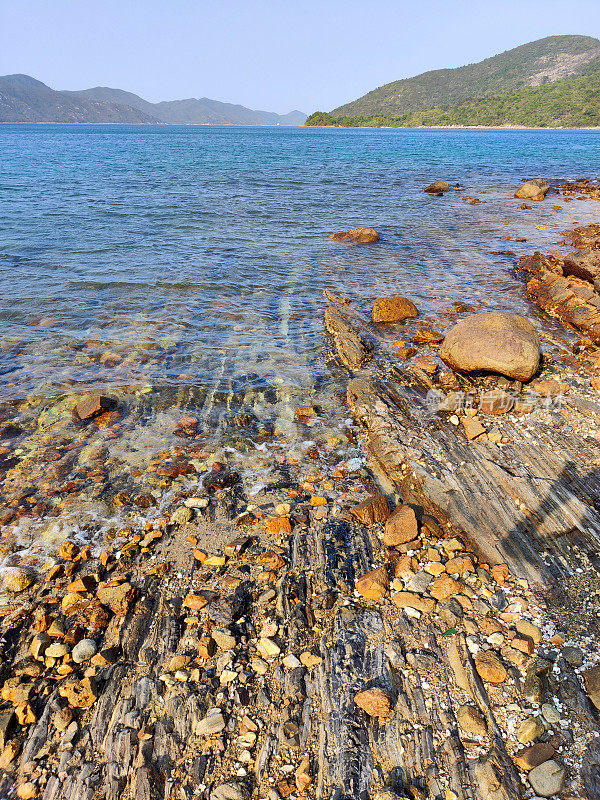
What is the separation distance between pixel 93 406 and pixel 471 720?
6720 millimetres

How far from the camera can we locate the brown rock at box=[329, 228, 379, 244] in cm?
1891

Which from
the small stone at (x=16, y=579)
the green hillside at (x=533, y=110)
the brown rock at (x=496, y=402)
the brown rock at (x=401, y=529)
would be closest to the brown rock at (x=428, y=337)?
the brown rock at (x=496, y=402)

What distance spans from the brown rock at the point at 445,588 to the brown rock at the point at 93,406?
5.81 meters

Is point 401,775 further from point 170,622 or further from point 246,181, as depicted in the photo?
point 246,181

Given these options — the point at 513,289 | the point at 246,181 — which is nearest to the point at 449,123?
the point at 246,181

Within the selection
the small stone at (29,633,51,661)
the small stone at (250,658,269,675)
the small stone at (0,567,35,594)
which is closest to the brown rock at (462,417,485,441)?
the small stone at (250,658,269,675)

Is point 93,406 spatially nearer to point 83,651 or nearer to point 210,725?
point 83,651

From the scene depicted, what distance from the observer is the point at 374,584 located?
15.0 feet

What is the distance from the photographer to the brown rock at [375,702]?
3594 millimetres

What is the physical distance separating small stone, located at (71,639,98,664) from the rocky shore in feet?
0.06

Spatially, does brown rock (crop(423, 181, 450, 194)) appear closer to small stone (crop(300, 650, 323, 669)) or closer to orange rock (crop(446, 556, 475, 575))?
orange rock (crop(446, 556, 475, 575))

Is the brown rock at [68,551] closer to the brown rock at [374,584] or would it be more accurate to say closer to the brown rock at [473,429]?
the brown rock at [374,584]

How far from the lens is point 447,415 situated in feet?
24.5

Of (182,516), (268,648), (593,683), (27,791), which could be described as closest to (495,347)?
(593,683)
